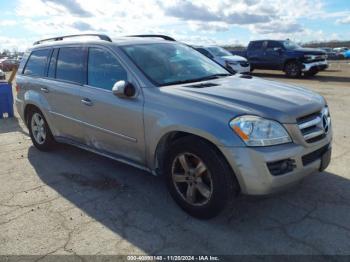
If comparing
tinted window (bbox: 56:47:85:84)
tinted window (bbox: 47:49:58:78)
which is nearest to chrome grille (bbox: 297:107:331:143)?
tinted window (bbox: 56:47:85:84)

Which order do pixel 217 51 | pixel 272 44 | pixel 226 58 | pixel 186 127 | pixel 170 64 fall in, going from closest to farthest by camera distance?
pixel 186 127, pixel 170 64, pixel 226 58, pixel 217 51, pixel 272 44

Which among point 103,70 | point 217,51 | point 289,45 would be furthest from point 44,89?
point 289,45

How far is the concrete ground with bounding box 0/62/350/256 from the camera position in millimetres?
3096

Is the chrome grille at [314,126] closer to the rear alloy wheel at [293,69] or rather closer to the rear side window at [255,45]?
the rear alloy wheel at [293,69]

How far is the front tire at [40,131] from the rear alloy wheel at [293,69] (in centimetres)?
1360

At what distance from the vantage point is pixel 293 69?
16.9 metres

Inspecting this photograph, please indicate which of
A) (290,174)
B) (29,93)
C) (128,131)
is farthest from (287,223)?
(29,93)

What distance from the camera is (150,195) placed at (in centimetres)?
409

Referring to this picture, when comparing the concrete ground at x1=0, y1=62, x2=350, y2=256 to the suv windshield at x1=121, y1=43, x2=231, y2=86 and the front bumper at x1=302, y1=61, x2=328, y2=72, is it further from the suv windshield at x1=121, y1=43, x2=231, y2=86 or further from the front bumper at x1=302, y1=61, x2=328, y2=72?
the front bumper at x1=302, y1=61, x2=328, y2=72

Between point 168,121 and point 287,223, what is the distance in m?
1.48

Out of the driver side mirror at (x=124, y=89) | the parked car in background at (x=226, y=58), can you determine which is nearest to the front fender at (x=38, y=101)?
the driver side mirror at (x=124, y=89)

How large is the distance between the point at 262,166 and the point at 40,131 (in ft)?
13.1

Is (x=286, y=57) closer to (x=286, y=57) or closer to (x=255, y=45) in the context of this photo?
(x=286, y=57)

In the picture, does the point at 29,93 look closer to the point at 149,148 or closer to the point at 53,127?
the point at 53,127
